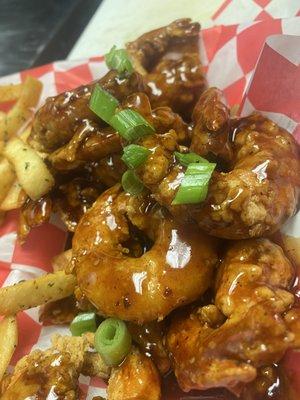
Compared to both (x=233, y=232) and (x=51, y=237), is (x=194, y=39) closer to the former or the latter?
(x=51, y=237)

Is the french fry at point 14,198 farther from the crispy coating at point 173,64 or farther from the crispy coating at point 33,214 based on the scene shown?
the crispy coating at point 173,64

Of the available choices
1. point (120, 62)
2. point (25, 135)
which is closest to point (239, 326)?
point (120, 62)

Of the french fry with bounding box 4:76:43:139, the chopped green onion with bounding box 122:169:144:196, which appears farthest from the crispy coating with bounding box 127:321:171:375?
the french fry with bounding box 4:76:43:139

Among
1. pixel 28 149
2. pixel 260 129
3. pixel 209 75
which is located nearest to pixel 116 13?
pixel 209 75

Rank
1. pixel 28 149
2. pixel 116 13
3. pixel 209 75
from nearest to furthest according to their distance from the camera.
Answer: pixel 28 149
pixel 209 75
pixel 116 13

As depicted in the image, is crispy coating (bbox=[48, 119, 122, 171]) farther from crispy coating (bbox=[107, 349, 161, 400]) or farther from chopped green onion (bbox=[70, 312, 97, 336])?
crispy coating (bbox=[107, 349, 161, 400])

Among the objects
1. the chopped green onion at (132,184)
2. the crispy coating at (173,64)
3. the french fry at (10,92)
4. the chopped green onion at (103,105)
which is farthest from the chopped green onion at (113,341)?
the french fry at (10,92)

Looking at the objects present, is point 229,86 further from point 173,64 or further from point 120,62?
point 120,62
